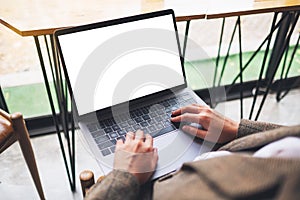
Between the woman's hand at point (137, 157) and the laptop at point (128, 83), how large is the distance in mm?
36

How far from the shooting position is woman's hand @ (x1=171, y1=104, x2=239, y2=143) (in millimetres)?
743

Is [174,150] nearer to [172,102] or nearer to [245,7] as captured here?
[172,102]

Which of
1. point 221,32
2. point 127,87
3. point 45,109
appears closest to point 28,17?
point 127,87

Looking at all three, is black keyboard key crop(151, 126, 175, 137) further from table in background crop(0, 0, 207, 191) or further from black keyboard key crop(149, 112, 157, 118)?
table in background crop(0, 0, 207, 191)

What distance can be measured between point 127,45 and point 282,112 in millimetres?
1277

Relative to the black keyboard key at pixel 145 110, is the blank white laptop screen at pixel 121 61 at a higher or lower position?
higher

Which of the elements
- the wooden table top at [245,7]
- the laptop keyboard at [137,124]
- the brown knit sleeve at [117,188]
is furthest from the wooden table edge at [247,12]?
the brown knit sleeve at [117,188]

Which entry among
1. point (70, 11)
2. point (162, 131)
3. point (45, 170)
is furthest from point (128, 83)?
point (45, 170)


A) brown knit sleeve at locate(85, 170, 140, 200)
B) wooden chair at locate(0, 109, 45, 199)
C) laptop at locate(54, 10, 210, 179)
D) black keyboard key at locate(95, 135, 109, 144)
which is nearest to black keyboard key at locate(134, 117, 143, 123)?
laptop at locate(54, 10, 210, 179)

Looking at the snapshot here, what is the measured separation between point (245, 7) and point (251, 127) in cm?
46

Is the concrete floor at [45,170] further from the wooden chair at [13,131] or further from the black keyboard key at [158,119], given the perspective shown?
the black keyboard key at [158,119]

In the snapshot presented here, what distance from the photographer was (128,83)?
0.86 meters

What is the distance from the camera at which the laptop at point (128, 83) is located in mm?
750

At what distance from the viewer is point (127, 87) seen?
863 mm
